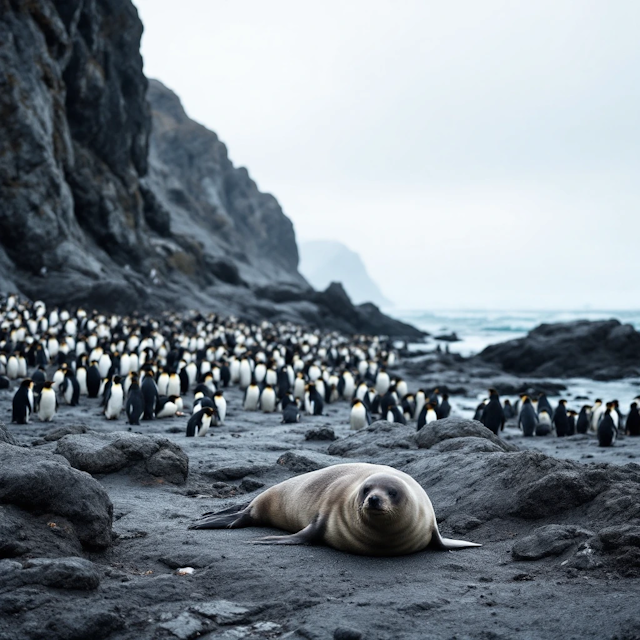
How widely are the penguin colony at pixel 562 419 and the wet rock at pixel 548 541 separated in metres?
11.5

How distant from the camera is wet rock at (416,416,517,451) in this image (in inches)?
383

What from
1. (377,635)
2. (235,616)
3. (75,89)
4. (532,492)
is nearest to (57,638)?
(235,616)

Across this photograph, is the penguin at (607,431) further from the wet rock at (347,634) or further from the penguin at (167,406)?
the wet rock at (347,634)

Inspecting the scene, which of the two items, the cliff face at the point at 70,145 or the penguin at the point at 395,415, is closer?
the penguin at the point at 395,415

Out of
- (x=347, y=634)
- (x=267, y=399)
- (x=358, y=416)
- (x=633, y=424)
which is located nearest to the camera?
(x=347, y=634)

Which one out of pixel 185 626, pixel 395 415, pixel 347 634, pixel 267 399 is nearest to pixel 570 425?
pixel 395 415

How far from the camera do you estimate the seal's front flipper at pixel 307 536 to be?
18.4ft

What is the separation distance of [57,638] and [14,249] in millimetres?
36712

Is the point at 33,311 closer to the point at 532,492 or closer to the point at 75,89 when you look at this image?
the point at 75,89

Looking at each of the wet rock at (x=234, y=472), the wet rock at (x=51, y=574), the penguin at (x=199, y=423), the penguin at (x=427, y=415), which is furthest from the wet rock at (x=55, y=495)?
the penguin at (x=427, y=415)

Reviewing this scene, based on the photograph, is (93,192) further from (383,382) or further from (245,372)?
(383,382)

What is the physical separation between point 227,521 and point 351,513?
55.2 inches

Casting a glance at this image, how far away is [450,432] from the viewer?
9.77m

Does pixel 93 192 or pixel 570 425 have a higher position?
pixel 93 192
